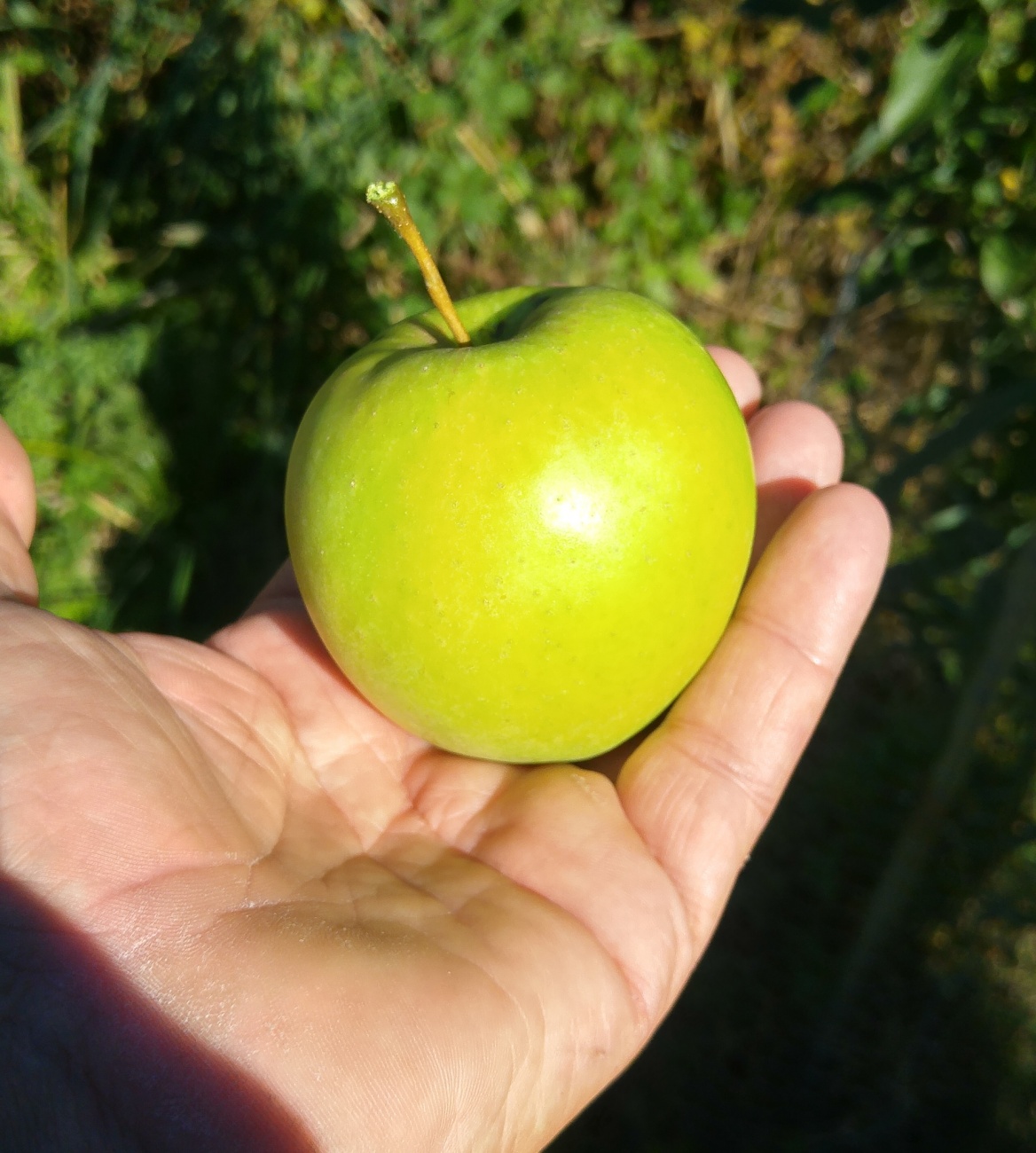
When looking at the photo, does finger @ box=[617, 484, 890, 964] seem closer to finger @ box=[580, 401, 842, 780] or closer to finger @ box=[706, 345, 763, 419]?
finger @ box=[580, 401, 842, 780]

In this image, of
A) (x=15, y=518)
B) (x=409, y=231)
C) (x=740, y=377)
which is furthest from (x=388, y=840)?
(x=740, y=377)

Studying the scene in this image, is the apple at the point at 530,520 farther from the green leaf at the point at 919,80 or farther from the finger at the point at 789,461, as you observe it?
the green leaf at the point at 919,80

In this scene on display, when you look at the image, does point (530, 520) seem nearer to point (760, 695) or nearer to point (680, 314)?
point (760, 695)

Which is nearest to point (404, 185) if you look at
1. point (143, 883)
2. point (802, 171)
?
point (802, 171)

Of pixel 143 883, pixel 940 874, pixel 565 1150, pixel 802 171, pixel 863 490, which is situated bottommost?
pixel 565 1150

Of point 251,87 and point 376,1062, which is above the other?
point 251,87

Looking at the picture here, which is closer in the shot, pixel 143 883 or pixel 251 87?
pixel 143 883

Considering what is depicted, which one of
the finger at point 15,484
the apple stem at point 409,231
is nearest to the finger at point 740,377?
the apple stem at point 409,231

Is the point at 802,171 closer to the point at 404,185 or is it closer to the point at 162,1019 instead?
the point at 404,185
